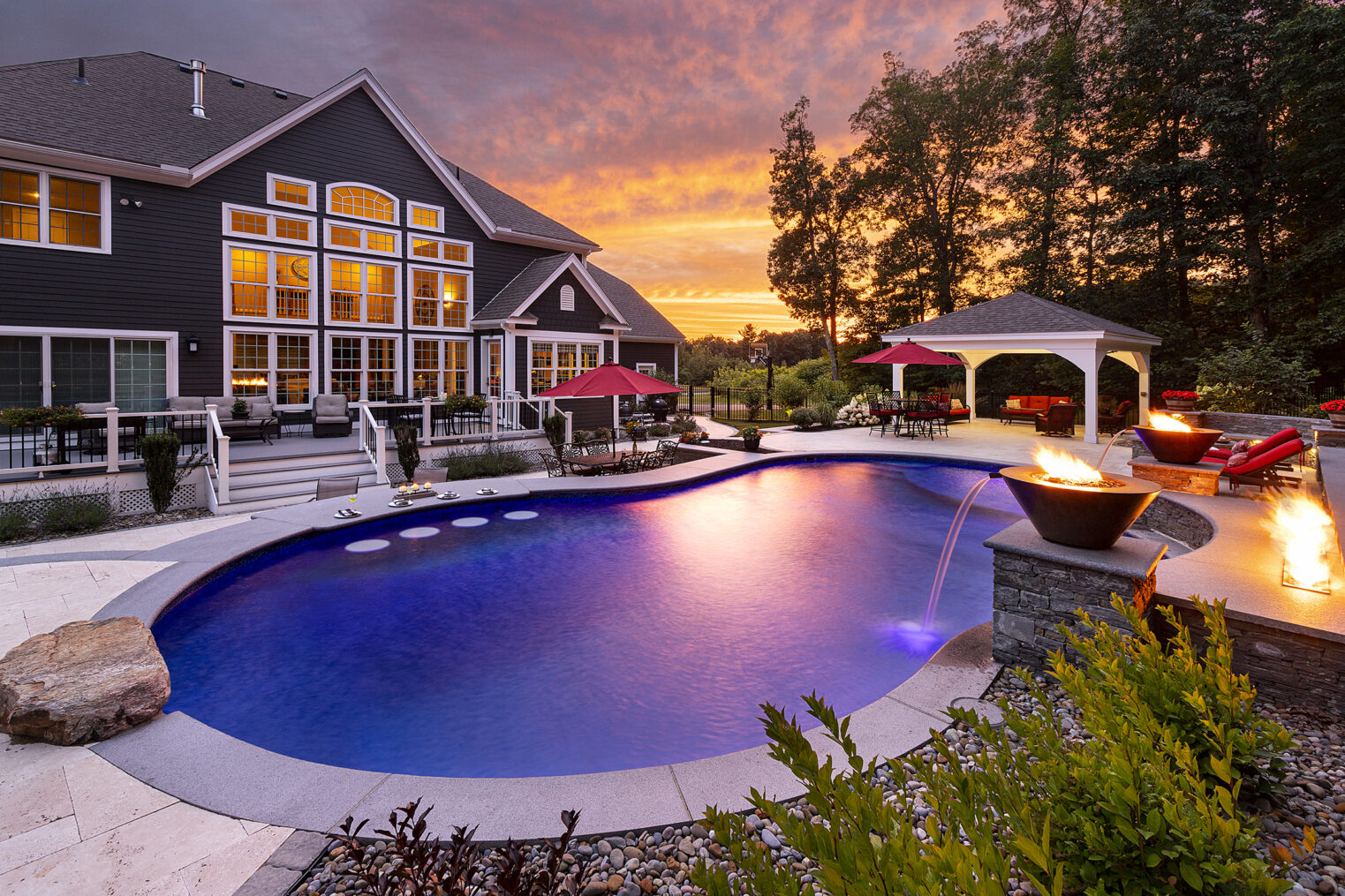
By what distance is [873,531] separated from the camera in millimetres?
10328

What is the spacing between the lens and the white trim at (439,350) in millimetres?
17672

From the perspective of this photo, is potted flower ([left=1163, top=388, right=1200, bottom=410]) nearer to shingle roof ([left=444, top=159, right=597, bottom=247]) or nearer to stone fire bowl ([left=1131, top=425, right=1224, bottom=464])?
stone fire bowl ([left=1131, top=425, right=1224, bottom=464])

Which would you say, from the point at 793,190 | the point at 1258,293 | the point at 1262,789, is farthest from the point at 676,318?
the point at 1262,789

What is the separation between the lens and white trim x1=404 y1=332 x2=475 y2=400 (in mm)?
17672

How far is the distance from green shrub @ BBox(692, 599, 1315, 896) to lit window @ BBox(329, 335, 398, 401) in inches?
684

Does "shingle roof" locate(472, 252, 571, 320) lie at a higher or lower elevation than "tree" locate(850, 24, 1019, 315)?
lower

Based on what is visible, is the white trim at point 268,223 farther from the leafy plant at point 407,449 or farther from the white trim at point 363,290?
the leafy plant at point 407,449

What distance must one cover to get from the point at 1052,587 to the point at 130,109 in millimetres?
21006

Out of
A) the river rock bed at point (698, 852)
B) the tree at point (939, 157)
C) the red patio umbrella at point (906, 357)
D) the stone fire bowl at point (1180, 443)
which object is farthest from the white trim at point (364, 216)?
the tree at point (939, 157)

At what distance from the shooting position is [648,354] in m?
27.8

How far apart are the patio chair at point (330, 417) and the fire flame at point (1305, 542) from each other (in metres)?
16.7

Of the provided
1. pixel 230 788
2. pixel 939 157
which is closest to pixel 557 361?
pixel 230 788

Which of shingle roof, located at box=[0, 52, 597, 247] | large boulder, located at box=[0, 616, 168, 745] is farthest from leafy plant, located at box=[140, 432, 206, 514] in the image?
shingle roof, located at box=[0, 52, 597, 247]

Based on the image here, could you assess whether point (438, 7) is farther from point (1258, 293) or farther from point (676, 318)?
point (1258, 293)
